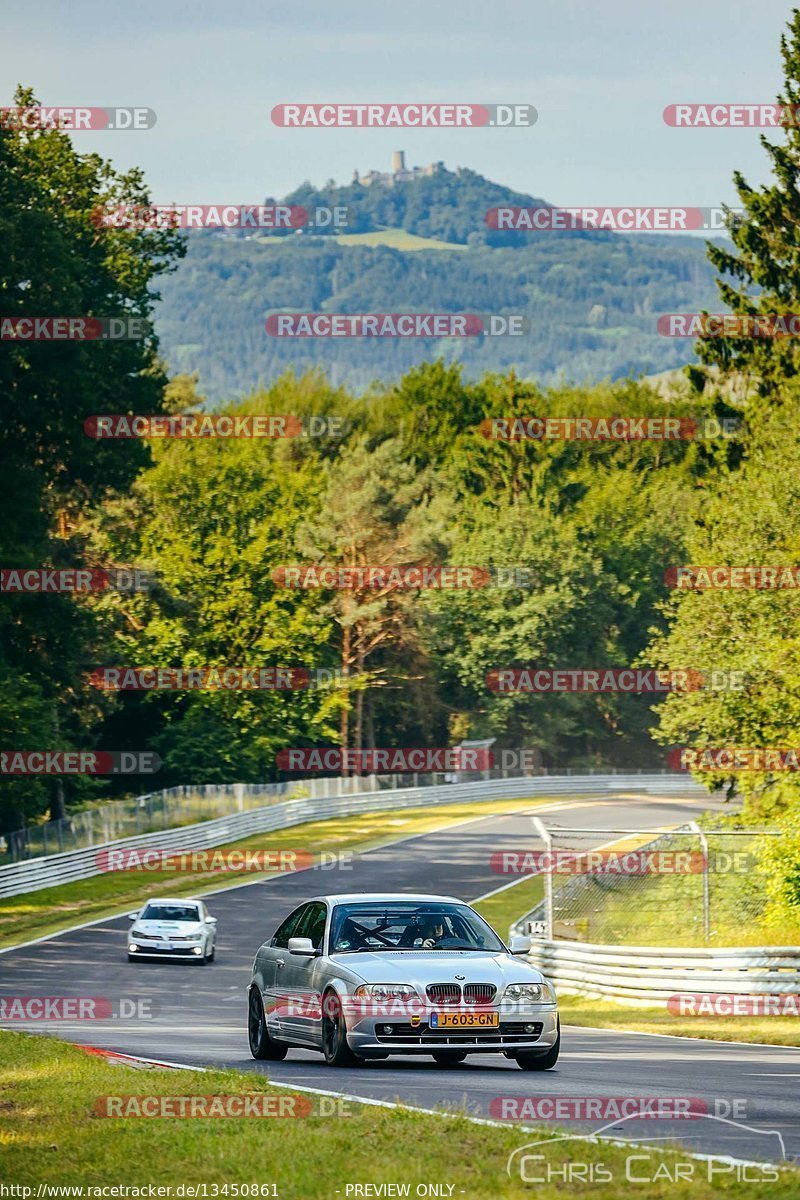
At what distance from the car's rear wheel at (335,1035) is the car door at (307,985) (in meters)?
0.14

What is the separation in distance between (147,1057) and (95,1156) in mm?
6904

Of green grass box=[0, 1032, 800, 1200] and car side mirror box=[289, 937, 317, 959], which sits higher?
green grass box=[0, 1032, 800, 1200]

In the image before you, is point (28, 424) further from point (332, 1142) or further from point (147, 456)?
point (332, 1142)

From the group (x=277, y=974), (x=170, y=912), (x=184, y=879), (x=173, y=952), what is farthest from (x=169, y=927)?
(x=277, y=974)

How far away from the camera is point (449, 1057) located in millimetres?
14906

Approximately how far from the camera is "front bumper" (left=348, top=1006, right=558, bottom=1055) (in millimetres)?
13875

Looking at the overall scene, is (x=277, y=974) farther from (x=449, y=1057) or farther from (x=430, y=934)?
(x=449, y=1057)

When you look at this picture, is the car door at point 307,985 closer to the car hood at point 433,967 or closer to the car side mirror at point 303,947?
the car side mirror at point 303,947

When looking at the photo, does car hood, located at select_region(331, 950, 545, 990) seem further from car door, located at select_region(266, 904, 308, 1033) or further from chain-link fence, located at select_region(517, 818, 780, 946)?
chain-link fence, located at select_region(517, 818, 780, 946)

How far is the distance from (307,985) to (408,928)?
97cm

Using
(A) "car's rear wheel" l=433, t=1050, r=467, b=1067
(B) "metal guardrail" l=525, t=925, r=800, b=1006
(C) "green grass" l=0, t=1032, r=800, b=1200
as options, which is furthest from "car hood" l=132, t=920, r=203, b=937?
(C) "green grass" l=0, t=1032, r=800, b=1200

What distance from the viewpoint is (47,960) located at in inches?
1373

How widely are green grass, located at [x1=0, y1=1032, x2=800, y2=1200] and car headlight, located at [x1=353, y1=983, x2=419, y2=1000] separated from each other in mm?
2038

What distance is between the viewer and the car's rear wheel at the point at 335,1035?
46.5 ft
